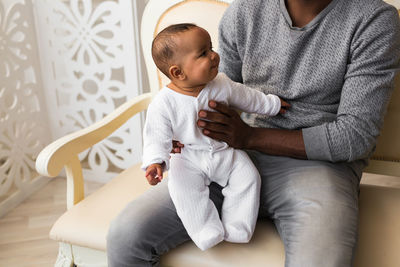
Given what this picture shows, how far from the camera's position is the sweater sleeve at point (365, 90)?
99 cm

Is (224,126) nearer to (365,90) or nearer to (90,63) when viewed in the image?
(365,90)

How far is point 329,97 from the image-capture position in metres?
1.09

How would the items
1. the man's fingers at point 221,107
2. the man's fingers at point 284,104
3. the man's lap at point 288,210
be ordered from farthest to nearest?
the man's fingers at point 284,104
the man's fingers at point 221,107
the man's lap at point 288,210

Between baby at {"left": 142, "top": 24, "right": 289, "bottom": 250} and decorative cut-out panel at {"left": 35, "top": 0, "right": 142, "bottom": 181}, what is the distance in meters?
0.95

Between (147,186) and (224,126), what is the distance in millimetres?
351

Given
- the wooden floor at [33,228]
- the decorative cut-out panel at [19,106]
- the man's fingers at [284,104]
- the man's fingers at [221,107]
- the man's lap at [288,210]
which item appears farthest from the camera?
the decorative cut-out panel at [19,106]

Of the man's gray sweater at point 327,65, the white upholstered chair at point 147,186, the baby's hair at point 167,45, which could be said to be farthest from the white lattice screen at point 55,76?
the baby's hair at point 167,45

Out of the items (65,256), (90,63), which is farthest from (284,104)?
(90,63)

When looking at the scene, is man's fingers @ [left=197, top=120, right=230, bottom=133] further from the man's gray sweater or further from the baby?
the man's gray sweater

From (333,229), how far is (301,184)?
0.49 ft

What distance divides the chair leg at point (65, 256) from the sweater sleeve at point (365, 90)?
0.70 m

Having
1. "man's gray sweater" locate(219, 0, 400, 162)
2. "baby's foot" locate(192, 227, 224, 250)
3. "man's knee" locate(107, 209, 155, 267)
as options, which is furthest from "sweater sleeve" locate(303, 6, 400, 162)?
"man's knee" locate(107, 209, 155, 267)

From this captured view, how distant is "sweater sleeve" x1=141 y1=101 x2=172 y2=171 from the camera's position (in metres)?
0.95

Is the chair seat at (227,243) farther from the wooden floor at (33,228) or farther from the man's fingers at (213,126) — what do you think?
the wooden floor at (33,228)
